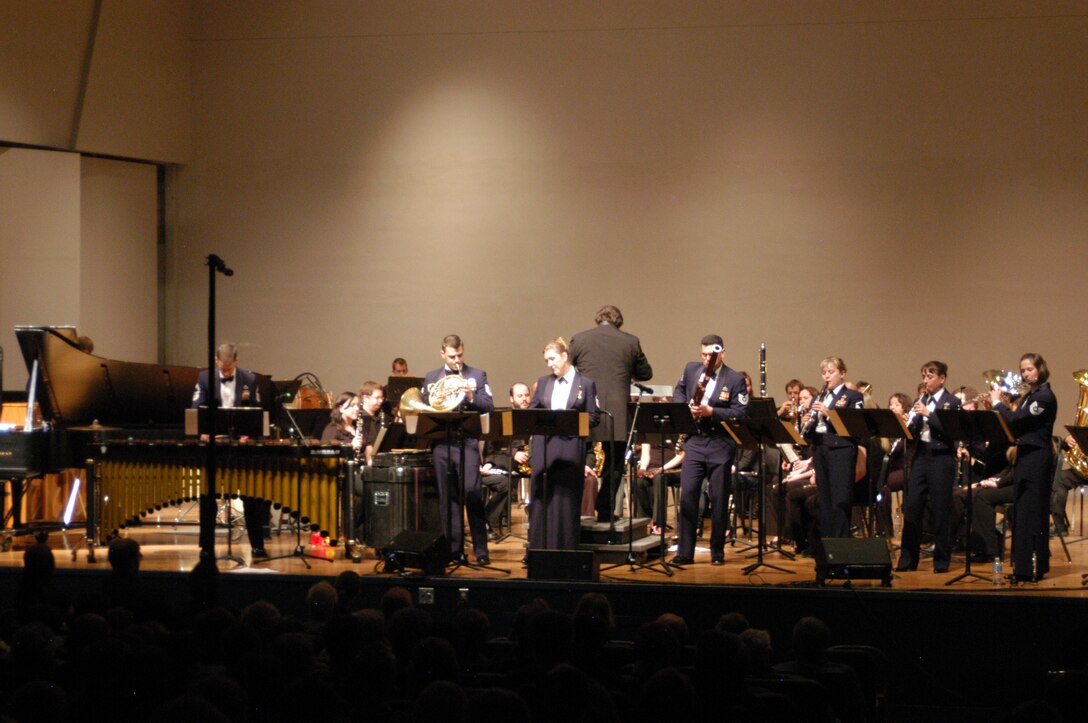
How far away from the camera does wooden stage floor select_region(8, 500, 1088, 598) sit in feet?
26.3

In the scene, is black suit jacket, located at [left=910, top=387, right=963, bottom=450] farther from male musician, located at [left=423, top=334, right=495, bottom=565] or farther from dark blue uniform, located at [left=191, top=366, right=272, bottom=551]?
dark blue uniform, located at [left=191, top=366, right=272, bottom=551]

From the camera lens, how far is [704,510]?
11.2 meters

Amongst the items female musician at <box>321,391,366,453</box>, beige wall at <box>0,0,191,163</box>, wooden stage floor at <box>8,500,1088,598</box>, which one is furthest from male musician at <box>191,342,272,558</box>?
beige wall at <box>0,0,191,163</box>

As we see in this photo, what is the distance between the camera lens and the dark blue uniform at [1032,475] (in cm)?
829

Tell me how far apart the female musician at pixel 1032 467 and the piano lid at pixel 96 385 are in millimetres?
7141

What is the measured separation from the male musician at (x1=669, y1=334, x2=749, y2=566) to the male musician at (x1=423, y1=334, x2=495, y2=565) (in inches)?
59.4

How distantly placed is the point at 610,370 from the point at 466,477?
1424 millimetres

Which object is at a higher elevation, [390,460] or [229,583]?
[390,460]

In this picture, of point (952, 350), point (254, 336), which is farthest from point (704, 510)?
point (254, 336)

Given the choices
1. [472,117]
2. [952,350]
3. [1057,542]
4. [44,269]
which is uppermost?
[472,117]

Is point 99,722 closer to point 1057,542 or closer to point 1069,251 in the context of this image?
point 1057,542

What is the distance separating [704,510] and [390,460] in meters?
3.36

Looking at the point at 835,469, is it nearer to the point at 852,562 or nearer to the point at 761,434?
the point at 761,434

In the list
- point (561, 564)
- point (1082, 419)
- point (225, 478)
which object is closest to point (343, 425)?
point (225, 478)
